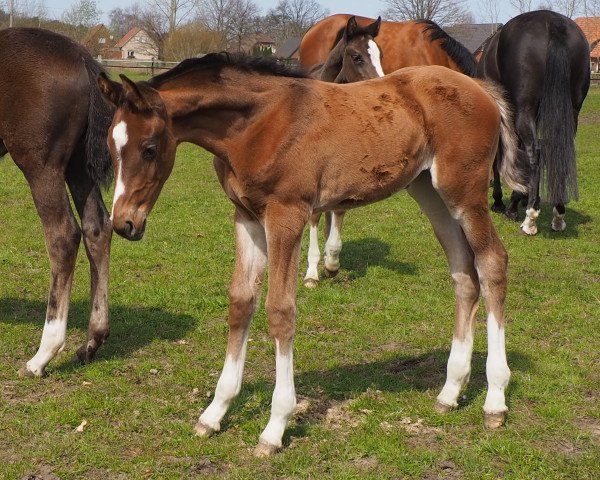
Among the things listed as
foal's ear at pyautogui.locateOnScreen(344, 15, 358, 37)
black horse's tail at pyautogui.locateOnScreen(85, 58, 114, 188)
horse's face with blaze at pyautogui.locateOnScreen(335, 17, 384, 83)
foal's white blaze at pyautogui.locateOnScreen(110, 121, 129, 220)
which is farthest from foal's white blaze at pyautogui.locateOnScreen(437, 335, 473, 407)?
foal's ear at pyautogui.locateOnScreen(344, 15, 358, 37)

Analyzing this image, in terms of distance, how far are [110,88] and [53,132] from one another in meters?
1.34

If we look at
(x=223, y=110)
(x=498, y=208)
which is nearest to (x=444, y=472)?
(x=223, y=110)

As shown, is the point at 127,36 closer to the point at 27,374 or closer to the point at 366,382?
the point at 27,374

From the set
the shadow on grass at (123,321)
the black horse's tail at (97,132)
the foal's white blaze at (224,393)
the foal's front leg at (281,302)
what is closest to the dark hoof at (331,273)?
the shadow on grass at (123,321)

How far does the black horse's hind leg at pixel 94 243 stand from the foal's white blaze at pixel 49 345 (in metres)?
0.25

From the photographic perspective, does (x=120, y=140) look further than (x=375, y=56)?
No

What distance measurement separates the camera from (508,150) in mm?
4598

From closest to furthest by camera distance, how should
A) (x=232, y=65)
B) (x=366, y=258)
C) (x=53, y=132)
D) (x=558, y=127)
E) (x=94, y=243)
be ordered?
1. (x=232, y=65)
2. (x=53, y=132)
3. (x=94, y=243)
4. (x=366, y=258)
5. (x=558, y=127)

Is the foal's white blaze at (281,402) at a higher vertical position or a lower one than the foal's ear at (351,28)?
lower

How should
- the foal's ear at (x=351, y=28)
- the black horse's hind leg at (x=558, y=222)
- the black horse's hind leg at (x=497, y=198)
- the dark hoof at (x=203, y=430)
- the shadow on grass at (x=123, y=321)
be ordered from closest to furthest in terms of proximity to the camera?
the dark hoof at (x=203, y=430)
the shadow on grass at (x=123, y=321)
the foal's ear at (x=351, y=28)
the black horse's hind leg at (x=558, y=222)
the black horse's hind leg at (x=497, y=198)

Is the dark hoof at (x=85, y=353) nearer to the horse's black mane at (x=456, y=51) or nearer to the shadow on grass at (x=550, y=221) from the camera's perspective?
the shadow on grass at (x=550, y=221)

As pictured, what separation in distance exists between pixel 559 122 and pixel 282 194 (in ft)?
20.0

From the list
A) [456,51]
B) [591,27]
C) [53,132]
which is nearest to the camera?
[53,132]

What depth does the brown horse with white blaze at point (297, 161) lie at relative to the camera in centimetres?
375
